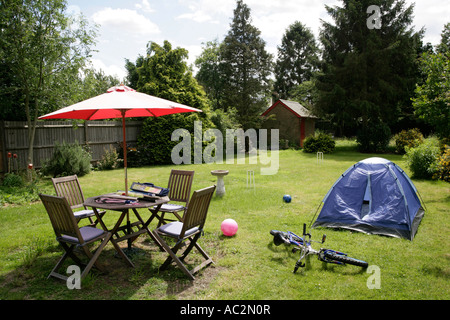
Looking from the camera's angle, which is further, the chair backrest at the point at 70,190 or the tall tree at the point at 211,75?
the tall tree at the point at 211,75

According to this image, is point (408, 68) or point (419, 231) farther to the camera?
point (408, 68)

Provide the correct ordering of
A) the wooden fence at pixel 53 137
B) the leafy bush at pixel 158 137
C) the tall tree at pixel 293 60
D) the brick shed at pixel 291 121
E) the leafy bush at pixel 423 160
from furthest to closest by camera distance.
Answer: the tall tree at pixel 293 60 → the brick shed at pixel 291 121 → the leafy bush at pixel 158 137 → the leafy bush at pixel 423 160 → the wooden fence at pixel 53 137

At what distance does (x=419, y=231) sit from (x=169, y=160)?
11652 mm

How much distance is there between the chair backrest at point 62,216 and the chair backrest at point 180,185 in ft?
6.97

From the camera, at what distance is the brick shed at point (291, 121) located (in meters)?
23.8

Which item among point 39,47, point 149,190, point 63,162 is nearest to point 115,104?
point 149,190

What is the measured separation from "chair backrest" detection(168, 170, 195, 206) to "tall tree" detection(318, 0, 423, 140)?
16.9 meters

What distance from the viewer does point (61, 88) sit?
9781 millimetres

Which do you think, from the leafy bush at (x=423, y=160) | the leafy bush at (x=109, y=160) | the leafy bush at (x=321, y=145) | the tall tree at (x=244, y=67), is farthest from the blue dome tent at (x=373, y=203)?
the tall tree at (x=244, y=67)

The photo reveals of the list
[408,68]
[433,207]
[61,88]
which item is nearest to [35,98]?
[61,88]

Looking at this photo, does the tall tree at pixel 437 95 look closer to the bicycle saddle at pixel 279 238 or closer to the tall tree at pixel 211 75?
the bicycle saddle at pixel 279 238

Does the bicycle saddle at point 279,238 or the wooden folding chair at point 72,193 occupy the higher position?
the wooden folding chair at point 72,193

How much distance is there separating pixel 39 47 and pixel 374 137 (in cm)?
1893
